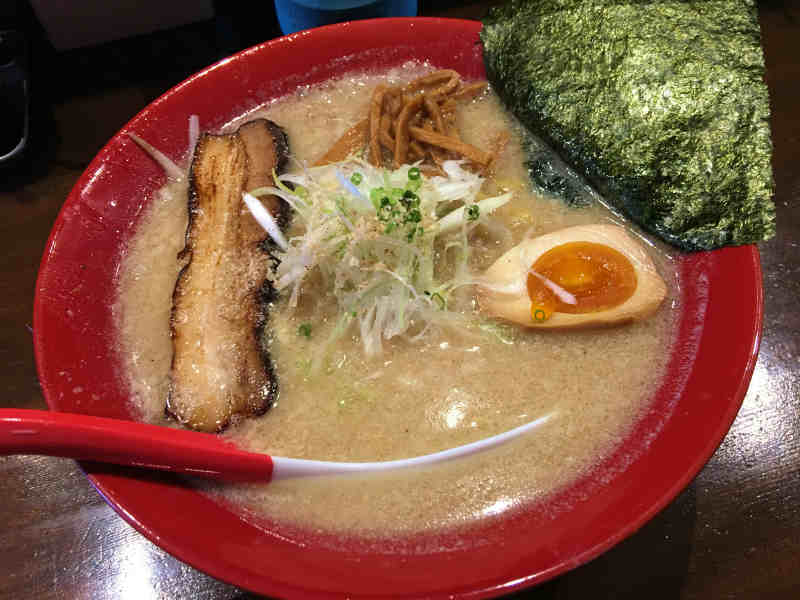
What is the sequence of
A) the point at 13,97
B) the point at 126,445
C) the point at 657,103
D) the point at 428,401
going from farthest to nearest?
the point at 13,97 → the point at 657,103 → the point at 428,401 → the point at 126,445

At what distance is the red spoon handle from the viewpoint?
3.13ft

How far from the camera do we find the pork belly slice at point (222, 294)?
1.25m

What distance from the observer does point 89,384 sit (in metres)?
1.27

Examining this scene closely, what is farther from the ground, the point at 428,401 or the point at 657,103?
the point at 657,103

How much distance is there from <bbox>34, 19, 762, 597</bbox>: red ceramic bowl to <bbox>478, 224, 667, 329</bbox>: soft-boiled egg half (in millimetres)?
143

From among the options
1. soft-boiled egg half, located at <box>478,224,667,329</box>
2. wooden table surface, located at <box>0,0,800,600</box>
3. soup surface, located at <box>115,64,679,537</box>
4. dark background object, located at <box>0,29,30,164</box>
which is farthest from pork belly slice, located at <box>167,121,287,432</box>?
dark background object, located at <box>0,29,30,164</box>

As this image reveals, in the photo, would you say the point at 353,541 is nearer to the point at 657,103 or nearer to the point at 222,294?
the point at 222,294

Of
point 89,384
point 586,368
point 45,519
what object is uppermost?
point 89,384

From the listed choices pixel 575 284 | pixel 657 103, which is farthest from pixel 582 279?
pixel 657 103

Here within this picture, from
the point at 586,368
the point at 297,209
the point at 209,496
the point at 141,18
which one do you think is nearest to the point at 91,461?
the point at 209,496

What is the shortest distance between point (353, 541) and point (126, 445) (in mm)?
467

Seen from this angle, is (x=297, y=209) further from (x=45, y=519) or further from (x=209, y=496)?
(x=45, y=519)

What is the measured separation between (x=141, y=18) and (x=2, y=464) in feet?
5.56

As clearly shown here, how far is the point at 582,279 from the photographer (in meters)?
1.32
